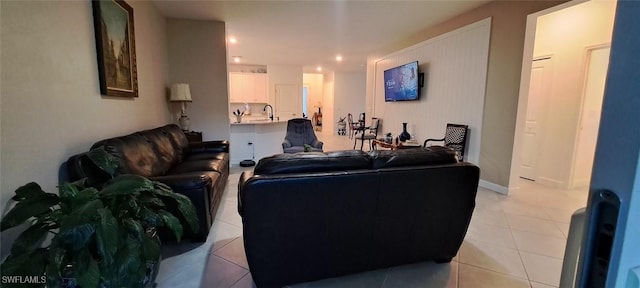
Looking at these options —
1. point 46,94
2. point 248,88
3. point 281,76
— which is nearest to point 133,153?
point 46,94

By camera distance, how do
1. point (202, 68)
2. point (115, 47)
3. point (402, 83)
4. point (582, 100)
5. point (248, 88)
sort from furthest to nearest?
point (248, 88), point (402, 83), point (202, 68), point (582, 100), point (115, 47)

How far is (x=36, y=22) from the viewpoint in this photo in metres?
1.53

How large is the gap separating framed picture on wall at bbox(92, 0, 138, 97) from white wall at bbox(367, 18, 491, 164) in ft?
13.6

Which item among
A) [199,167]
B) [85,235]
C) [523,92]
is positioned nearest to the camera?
[85,235]

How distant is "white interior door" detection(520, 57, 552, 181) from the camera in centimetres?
387

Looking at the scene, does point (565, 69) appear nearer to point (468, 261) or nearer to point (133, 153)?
point (468, 261)

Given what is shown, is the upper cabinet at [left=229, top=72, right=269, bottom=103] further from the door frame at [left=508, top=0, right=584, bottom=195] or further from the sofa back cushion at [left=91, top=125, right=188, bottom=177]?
the door frame at [left=508, top=0, right=584, bottom=195]

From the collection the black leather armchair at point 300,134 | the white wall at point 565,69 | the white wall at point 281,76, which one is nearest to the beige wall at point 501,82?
the white wall at point 565,69

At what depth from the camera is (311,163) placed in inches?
58.6

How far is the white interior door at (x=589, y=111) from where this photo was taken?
3.44 metres

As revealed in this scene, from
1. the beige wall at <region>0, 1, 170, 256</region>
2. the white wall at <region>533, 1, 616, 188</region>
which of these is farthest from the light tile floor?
the white wall at <region>533, 1, 616, 188</region>

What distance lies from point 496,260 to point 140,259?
224cm

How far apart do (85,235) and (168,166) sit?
6.55 ft

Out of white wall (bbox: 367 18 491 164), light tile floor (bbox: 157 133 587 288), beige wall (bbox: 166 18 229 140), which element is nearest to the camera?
light tile floor (bbox: 157 133 587 288)
